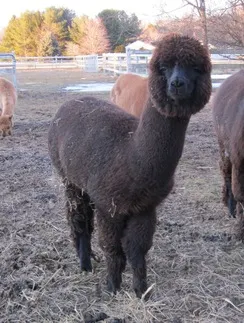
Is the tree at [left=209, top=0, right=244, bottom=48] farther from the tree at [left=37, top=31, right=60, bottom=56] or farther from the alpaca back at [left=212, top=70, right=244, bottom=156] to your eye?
the tree at [left=37, top=31, right=60, bottom=56]

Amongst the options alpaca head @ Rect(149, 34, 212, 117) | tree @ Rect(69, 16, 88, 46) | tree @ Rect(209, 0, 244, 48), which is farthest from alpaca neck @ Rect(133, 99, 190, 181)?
tree @ Rect(69, 16, 88, 46)

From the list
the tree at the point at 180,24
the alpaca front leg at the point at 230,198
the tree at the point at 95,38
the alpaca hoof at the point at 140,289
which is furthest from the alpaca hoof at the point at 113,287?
the tree at the point at 95,38

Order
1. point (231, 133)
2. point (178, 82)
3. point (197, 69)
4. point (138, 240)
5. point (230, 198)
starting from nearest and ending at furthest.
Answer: point (178, 82) < point (197, 69) < point (138, 240) < point (231, 133) < point (230, 198)

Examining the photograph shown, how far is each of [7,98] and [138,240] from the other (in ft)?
27.0

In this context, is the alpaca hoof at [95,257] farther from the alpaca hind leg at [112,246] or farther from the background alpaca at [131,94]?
the background alpaca at [131,94]

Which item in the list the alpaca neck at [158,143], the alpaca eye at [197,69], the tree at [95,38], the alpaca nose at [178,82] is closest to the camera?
the alpaca nose at [178,82]

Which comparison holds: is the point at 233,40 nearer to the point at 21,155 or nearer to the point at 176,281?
the point at 21,155

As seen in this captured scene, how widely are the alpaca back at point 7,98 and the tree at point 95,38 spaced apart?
37372 millimetres

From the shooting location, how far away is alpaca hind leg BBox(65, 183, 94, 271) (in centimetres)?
378

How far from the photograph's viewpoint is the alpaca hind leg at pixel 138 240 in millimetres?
3172

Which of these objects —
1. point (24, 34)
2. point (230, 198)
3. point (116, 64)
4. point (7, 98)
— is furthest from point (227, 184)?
point (24, 34)

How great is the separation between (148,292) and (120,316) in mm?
321

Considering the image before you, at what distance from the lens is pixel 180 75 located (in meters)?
2.65

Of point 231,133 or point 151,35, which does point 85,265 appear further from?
point 151,35
